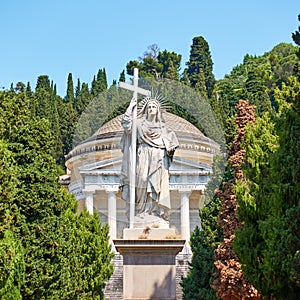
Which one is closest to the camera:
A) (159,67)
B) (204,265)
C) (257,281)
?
(257,281)

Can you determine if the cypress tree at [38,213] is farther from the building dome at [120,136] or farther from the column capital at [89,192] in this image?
the column capital at [89,192]

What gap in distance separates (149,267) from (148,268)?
0.09 ft

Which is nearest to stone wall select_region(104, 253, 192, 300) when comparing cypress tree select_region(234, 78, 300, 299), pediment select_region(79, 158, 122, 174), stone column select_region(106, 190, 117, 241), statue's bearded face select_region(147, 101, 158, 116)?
stone column select_region(106, 190, 117, 241)

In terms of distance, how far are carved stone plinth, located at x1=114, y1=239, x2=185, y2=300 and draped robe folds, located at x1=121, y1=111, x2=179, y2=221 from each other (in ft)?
3.35

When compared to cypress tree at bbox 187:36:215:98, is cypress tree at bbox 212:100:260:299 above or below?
below

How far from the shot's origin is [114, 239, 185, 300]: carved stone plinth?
13805 mm

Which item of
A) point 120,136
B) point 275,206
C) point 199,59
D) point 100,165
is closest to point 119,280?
point 100,165

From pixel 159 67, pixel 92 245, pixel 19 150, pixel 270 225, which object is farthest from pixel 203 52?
pixel 270 225

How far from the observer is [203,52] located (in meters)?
109

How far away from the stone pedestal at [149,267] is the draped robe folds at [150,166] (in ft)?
3.35

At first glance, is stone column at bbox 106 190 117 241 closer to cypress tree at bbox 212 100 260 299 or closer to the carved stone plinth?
cypress tree at bbox 212 100 260 299

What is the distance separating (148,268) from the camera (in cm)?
1387

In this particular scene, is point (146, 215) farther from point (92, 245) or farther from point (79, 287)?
point (92, 245)

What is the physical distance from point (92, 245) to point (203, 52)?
76.4 meters
